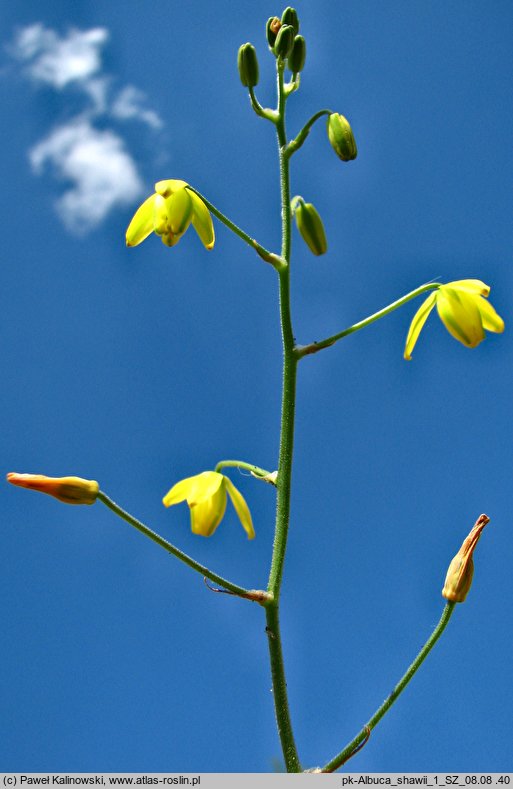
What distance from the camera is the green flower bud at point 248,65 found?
3275 millimetres

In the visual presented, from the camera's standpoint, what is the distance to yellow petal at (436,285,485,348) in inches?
121

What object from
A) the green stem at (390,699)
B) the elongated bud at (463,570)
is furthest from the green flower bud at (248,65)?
the green stem at (390,699)

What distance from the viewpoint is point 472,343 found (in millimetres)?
3082

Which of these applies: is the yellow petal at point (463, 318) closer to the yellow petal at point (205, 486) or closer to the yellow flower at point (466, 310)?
the yellow flower at point (466, 310)

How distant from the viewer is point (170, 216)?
317 cm

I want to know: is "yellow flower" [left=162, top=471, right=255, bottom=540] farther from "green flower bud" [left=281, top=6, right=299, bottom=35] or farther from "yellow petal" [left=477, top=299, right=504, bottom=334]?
"green flower bud" [left=281, top=6, right=299, bottom=35]

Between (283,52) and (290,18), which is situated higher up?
(290,18)

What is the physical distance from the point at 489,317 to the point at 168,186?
1.51 m

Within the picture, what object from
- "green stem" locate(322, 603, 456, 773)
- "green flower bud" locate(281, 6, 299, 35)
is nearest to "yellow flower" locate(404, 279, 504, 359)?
"green stem" locate(322, 603, 456, 773)

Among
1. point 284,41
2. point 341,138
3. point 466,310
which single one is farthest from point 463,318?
point 284,41

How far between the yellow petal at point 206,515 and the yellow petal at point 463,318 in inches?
48.5

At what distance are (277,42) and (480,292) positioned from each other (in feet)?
4.77

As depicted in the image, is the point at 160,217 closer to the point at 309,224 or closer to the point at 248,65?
the point at 309,224
